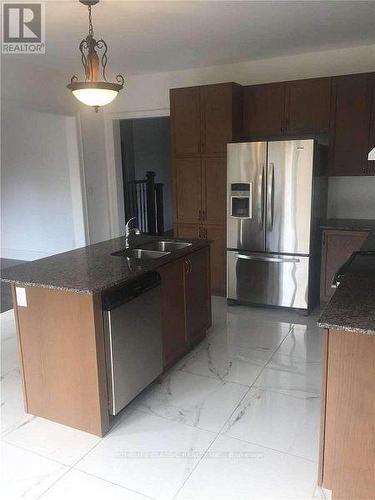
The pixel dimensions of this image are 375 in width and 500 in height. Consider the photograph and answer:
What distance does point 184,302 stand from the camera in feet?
10.2

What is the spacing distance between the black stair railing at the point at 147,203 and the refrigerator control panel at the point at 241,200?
116 inches

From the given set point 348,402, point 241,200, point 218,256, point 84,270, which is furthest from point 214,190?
point 348,402

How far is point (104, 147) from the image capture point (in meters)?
5.66

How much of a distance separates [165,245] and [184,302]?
23.6 inches

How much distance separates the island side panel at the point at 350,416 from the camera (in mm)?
1605

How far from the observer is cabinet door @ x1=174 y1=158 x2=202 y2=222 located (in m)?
4.62

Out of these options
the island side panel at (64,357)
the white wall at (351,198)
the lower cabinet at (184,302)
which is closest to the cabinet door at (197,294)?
the lower cabinet at (184,302)

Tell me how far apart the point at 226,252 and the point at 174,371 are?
179 centimetres

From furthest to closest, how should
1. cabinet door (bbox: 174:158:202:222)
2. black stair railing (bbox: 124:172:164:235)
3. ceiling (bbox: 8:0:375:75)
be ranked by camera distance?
black stair railing (bbox: 124:172:164:235) < cabinet door (bbox: 174:158:202:222) < ceiling (bbox: 8:0:375:75)

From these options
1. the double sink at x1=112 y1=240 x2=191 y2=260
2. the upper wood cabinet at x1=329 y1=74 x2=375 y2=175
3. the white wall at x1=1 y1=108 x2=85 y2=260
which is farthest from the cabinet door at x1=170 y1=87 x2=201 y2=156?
the white wall at x1=1 y1=108 x2=85 y2=260

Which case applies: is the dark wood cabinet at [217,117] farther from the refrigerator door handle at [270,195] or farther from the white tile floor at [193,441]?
the white tile floor at [193,441]

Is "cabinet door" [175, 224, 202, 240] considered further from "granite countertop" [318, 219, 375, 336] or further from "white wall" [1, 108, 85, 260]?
"granite countertop" [318, 219, 375, 336]

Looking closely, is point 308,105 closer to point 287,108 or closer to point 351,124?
point 287,108

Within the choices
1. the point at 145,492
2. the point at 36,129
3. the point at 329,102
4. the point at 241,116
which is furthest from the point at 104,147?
the point at 145,492
